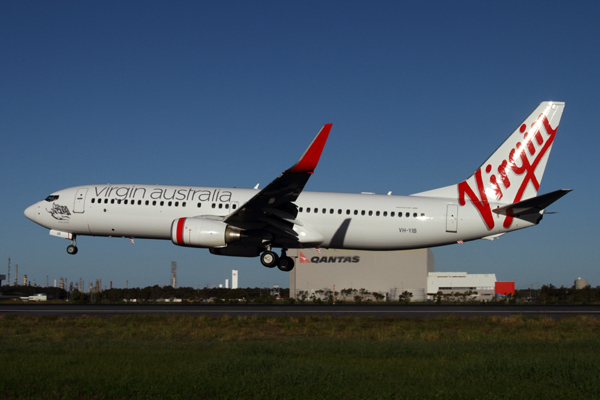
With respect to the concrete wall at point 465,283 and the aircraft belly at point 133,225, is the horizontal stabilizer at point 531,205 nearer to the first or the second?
the aircraft belly at point 133,225

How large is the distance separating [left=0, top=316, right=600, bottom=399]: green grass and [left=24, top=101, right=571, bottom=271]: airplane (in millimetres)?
8116

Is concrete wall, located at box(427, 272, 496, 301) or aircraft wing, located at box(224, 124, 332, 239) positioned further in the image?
concrete wall, located at box(427, 272, 496, 301)

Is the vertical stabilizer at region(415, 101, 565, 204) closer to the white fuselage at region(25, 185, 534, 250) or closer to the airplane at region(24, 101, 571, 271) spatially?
the airplane at region(24, 101, 571, 271)

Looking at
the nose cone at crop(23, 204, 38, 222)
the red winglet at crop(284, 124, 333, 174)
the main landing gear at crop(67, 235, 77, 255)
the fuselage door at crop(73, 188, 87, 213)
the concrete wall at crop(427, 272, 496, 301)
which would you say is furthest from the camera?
the concrete wall at crop(427, 272, 496, 301)

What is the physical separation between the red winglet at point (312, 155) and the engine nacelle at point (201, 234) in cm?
612

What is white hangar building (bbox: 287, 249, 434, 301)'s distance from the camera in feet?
249

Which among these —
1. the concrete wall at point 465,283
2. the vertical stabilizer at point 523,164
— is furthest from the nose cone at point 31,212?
the concrete wall at point 465,283

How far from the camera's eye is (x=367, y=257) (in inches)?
3049

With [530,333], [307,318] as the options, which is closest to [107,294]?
[307,318]

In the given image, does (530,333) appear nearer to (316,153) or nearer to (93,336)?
(316,153)

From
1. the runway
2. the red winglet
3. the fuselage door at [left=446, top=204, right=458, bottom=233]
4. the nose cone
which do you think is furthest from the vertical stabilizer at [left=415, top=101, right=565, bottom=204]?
the nose cone

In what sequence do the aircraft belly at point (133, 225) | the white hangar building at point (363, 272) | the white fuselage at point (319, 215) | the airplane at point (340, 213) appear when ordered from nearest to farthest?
1. the airplane at point (340, 213)
2. the white fuselage at point (319, 215)
3. the aircraft belly at point (133, 225)
4. the white hangar building at point (363, 272)

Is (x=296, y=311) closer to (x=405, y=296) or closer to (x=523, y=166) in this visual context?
(x=523, y=166)

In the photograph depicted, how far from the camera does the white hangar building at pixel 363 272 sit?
75.8m
